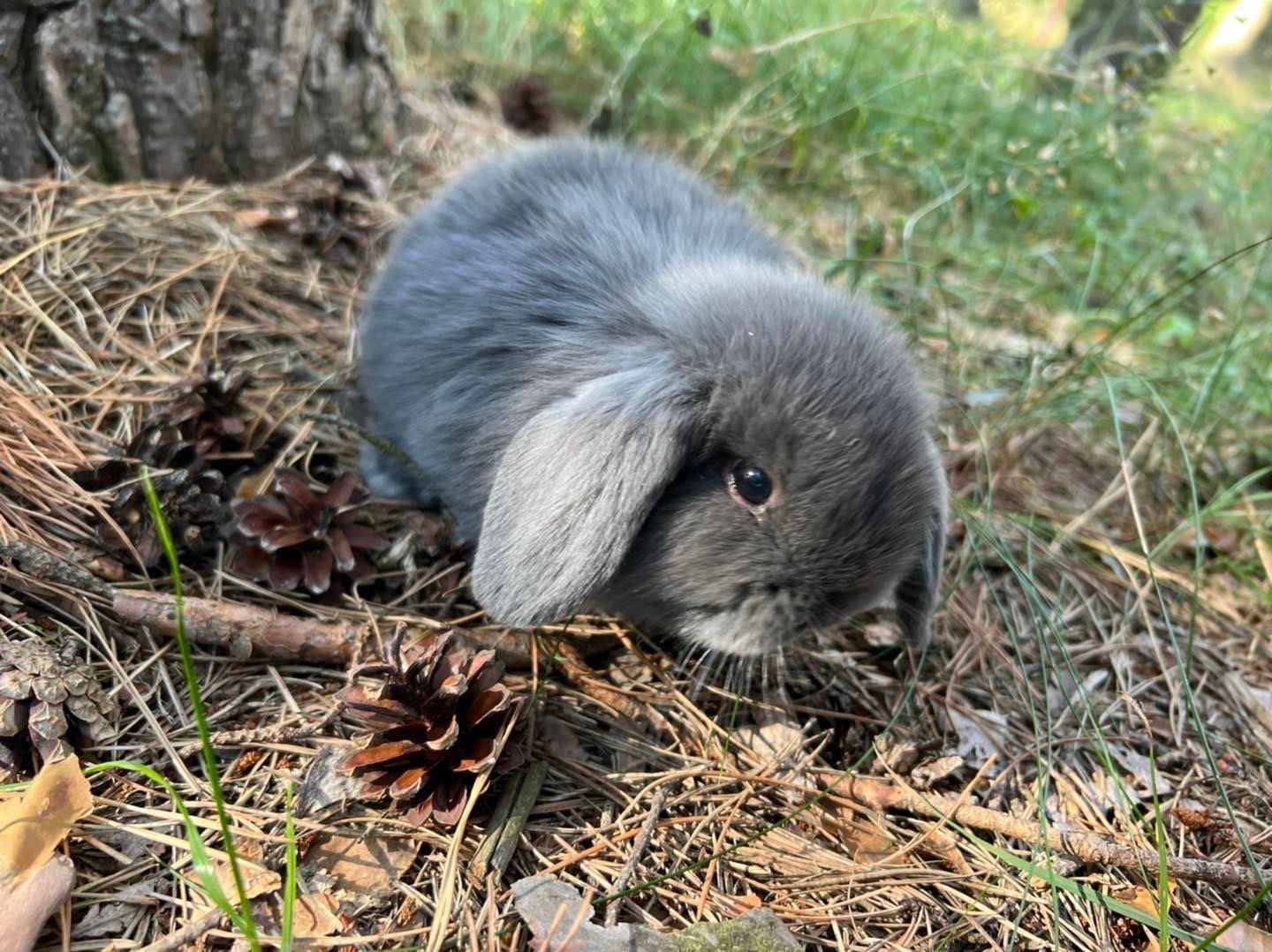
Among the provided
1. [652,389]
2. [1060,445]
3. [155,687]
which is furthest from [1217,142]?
[155,687]

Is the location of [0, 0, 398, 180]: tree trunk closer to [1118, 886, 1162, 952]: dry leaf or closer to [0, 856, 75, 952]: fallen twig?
[0, 856, 75, 952]: fallen twig

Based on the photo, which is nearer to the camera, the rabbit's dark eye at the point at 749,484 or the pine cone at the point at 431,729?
the pine cone at the point at 431,729

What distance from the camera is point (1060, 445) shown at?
3574 mm

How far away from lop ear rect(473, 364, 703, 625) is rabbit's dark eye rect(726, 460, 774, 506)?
14 cm

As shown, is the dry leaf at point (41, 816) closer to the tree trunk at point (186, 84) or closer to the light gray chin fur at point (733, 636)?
the light gray chin fur at point (733, 636)

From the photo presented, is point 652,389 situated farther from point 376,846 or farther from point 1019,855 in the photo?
point 1019,855

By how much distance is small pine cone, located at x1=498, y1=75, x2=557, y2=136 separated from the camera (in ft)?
15.5

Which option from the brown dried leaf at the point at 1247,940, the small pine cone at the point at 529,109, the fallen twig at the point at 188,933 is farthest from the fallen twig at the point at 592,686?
the small pine cone at the point at 529,109

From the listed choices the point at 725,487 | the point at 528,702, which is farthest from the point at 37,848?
the point at 725,487

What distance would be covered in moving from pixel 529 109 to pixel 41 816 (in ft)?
13.4

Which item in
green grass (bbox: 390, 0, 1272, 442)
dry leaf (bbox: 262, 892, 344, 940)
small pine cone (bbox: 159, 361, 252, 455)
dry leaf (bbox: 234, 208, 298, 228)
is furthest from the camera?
green grass (bbox: 390, 0, 1272, 442)

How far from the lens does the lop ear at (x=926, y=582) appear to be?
7.53ft

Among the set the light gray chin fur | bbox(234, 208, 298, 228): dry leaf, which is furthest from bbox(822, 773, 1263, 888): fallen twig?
bbox(234, 208, 298, 228): dry leaf

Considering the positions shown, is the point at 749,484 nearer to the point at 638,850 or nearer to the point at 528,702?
the point at 528,702
